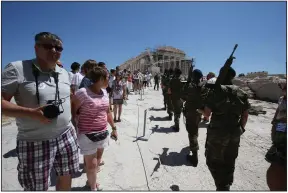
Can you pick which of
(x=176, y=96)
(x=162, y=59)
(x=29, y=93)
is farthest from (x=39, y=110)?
(x=162, y=59)

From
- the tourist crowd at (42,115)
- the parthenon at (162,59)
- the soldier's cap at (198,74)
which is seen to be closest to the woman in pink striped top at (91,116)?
the tourist crowd at (42,115)

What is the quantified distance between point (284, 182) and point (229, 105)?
1020mm

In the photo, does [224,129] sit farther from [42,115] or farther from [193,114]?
[42,115]

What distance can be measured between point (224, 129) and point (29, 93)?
92.6 inches

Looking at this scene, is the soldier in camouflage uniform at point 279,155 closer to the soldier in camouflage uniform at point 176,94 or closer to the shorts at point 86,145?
the shorts at point 86,145

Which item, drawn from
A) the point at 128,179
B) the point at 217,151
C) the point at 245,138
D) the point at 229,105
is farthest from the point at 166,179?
the point at 245,138

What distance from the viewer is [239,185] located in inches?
131

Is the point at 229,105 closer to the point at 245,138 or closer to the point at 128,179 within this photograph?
the point at 128,179

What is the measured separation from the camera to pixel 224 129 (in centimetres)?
274

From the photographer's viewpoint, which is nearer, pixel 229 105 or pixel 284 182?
pixel 284 182

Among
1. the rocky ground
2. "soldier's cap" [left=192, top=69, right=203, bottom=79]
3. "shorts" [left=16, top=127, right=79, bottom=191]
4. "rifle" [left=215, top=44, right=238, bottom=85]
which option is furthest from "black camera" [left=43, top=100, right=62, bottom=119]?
"soldier's cap" [left=192, top=69, right=203, bottom=79]

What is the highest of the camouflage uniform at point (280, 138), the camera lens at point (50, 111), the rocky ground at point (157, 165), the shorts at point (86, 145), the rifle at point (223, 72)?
the rifle at point (223, 72)

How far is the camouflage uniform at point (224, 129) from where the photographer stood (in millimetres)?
2721

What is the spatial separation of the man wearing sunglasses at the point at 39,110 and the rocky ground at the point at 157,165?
1205 mm
